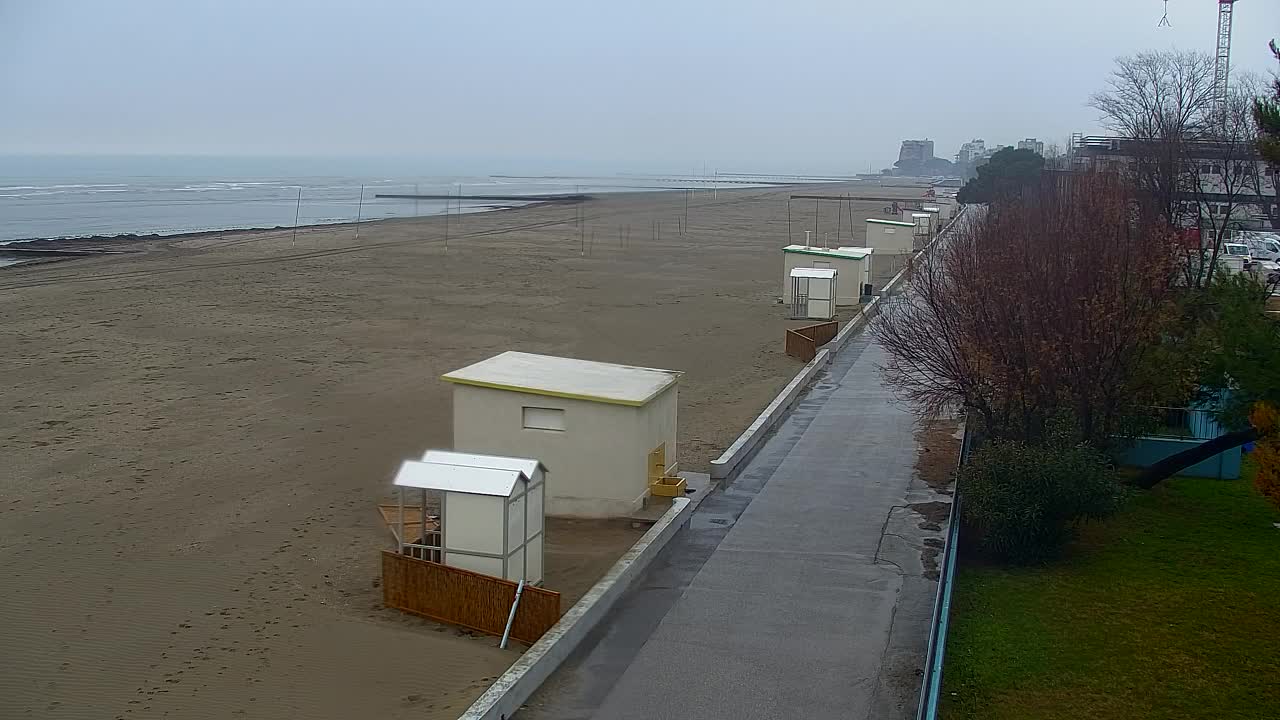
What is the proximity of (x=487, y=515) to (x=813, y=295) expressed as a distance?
81.1 ft

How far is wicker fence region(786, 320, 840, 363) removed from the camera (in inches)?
1160

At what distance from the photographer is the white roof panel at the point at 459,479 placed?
42.3 ft

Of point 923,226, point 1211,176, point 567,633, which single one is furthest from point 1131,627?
point 923,226

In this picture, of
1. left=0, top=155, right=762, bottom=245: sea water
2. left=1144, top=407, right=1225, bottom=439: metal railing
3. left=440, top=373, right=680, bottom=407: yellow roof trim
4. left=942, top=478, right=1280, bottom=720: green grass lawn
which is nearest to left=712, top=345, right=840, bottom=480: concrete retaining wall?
left=440, top=373, right=680, bottom=407: yellow roof trim

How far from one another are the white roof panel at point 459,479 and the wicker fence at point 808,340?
1714 centimetres

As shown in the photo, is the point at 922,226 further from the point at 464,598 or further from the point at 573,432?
the point at 464,598

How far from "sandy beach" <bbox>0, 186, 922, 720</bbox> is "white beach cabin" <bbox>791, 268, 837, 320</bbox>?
3.29 feet

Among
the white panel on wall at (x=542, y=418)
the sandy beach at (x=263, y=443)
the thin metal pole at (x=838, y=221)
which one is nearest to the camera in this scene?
the sandy beach at (x=263, y=443)

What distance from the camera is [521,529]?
13.1 meters

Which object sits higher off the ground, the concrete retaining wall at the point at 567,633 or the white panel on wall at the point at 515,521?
the white panel on wall at the point at 515,521

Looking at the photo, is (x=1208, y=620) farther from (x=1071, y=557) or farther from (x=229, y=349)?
(x=229, y=349)

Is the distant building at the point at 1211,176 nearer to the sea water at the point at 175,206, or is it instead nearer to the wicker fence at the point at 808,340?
the wicker fence at the point at 808,340

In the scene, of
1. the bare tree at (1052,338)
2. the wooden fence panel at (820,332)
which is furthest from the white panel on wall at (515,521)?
the wooden fence panel at (820,332)

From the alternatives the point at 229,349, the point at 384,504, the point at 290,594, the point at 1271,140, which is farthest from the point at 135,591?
the point at 229,349
